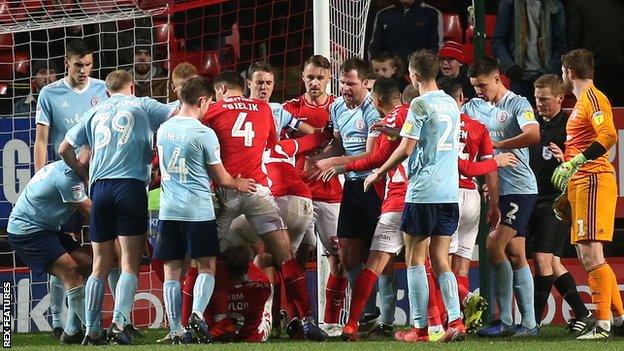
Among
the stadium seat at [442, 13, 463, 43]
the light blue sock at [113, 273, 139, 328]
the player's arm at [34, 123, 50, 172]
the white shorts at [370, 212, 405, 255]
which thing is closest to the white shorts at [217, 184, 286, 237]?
the white shorts at [370, 212, 405, 255]

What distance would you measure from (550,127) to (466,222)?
1220 mm

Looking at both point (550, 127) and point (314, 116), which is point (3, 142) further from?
point (550, 127)

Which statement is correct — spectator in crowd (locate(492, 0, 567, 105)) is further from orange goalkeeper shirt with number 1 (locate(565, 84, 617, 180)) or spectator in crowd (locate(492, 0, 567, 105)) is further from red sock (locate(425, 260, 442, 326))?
red sock (locate(425, 260, 442, 326))

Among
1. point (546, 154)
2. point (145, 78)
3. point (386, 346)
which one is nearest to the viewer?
point (386, 346)

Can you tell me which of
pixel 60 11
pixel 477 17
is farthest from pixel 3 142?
pixel 477 17

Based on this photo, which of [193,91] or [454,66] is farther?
[454,66]

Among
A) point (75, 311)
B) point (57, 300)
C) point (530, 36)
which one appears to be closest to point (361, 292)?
point (75, 311)

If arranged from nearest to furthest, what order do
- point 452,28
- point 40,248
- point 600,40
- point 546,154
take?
1. point 40,248
2. point 546,154
3. point 600,40
4. point 452,28

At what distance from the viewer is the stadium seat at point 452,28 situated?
44.2ft

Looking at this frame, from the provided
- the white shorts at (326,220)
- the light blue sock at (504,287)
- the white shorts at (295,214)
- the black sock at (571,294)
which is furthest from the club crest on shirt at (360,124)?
the black sock at (571,294)

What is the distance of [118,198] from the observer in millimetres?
9047

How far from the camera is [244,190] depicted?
30.0 feet

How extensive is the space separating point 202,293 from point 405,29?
4567 mm

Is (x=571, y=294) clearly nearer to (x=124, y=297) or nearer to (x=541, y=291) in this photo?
(x=541, y=291)
